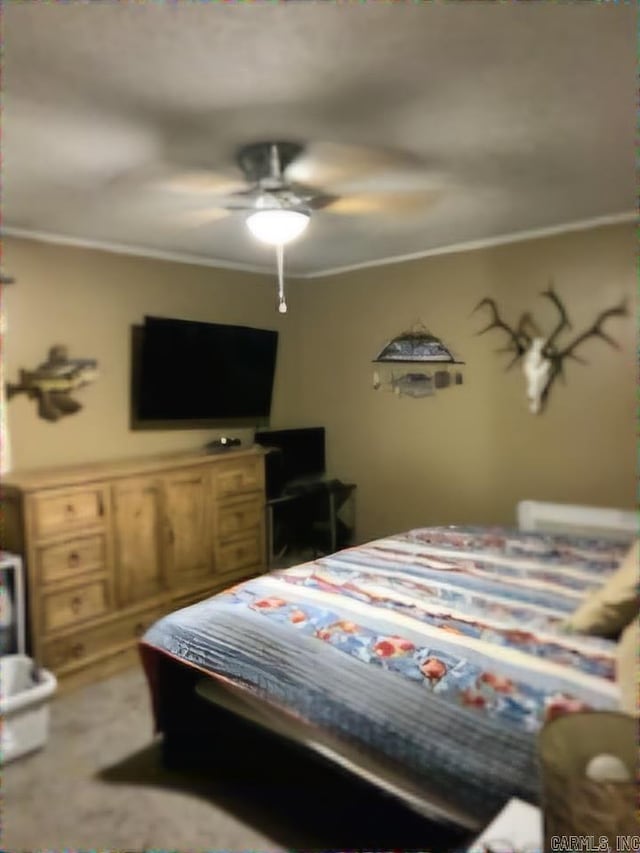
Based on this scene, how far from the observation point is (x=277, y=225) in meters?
0.60

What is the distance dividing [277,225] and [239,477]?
1.00ft

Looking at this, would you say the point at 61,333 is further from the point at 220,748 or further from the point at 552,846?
the point at 552,846

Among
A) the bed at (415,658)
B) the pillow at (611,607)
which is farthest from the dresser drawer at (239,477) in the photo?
the pillow at (611,607)

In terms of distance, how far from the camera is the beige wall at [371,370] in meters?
0.52

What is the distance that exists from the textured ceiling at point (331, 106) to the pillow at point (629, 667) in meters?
0.42

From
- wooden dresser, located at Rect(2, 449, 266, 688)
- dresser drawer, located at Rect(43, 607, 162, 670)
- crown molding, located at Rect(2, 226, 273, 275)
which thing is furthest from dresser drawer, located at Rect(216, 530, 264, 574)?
crown molding, located at Rect(2, 226, 273, 275)

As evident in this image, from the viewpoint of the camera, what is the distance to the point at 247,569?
27.2 inches

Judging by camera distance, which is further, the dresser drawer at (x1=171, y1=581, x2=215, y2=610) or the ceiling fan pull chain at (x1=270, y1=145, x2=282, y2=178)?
the dresser drawer at (x1=171, y1=581, x2=215, y2=610)

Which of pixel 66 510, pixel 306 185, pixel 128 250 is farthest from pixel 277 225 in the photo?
pixel 66 510

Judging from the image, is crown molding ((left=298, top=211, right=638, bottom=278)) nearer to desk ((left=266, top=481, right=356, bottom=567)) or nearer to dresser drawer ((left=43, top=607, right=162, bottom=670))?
desk ((left=266, top=481, right=356, bottom=567))

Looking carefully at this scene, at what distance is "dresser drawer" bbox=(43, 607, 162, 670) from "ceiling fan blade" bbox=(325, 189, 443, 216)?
54cm

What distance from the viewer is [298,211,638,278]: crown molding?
1.68ft

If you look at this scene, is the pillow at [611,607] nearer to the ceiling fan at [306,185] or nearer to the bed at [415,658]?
the bed at [415,658]

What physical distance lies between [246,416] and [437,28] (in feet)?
1.45
